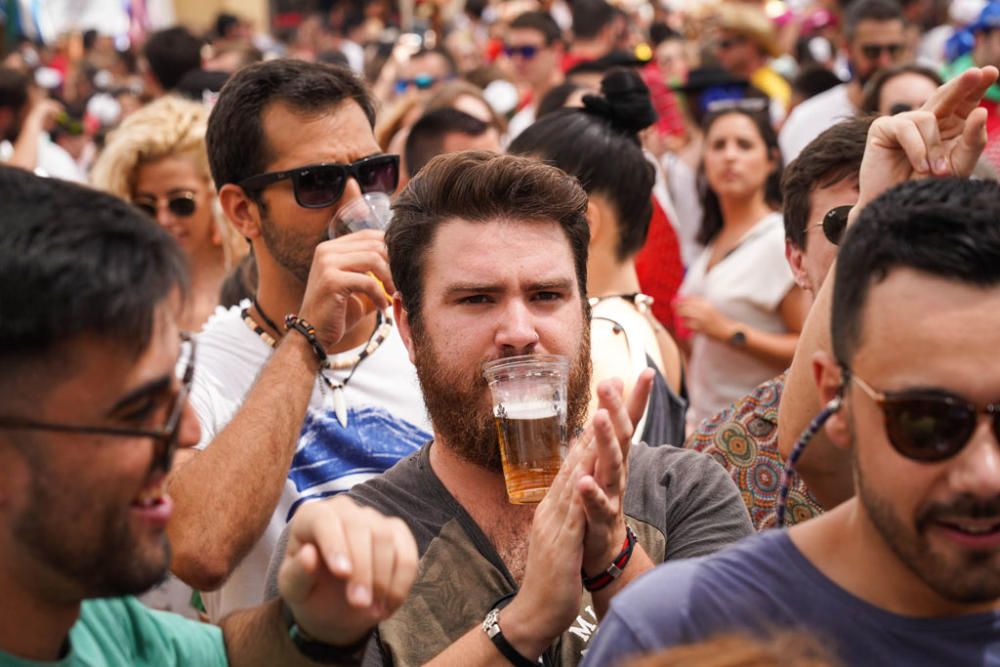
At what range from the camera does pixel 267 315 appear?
3.98 metres

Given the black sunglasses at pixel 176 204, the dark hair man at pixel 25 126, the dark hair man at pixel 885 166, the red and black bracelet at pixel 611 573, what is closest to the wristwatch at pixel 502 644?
the red and black bracelet at pixel 611 573

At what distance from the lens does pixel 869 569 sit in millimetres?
2178

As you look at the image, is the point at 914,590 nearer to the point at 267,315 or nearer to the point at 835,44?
the point at 267,315

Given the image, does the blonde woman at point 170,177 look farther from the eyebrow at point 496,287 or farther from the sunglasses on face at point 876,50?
the sunglasses on face at point 876,50

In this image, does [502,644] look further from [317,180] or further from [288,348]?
[317,180]

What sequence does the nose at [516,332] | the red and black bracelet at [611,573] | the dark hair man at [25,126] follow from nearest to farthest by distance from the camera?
the red and black bracelet at [611,573] → the nose at [516,332] → the dark hair man at [25,126]

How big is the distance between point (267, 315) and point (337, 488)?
626 millimetres

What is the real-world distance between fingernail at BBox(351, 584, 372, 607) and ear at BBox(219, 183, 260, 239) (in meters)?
2.22

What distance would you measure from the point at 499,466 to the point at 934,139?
1.13 metres

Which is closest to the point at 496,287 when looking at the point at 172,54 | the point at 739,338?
the point at 739,338

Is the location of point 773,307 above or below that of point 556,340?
below

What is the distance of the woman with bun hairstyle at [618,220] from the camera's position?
4.00m

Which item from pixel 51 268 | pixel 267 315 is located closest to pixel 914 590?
pixel 51 268

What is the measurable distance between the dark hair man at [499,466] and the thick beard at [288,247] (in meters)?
0.72
